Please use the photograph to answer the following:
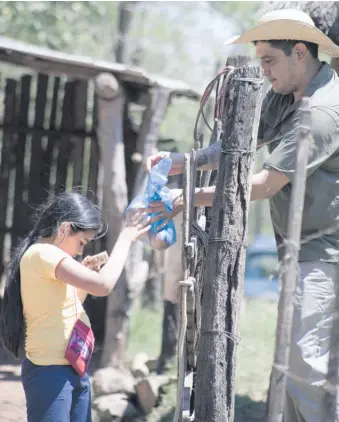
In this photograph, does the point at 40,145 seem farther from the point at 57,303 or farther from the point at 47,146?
the point at 57,303

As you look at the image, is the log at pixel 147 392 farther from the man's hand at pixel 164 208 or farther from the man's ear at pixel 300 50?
the man's ear at pixel 300 50

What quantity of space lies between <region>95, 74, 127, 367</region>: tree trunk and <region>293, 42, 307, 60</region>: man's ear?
370 centimetres

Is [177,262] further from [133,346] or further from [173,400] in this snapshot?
[133,346]

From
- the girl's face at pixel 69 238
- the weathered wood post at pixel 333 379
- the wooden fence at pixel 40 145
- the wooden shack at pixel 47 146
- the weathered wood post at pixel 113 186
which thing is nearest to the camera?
the weathered wood post at pixel 333 379

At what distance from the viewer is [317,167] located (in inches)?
150

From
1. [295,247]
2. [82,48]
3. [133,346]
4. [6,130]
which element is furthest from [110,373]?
[82,48]

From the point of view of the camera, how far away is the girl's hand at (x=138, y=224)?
3756 mm

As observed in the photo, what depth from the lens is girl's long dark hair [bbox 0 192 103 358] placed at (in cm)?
387

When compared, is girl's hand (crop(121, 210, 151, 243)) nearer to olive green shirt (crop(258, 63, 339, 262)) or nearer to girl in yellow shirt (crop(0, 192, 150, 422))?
girl in yellow shirt (crop(0, 192, 150, 422))

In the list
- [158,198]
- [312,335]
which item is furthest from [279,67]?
[312,335]

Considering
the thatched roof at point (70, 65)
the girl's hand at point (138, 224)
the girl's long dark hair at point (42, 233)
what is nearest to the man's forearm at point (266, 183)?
the girl's hand at point (138, 224)

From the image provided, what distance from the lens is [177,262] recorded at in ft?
22.4

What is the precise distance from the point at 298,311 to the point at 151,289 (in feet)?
25.1

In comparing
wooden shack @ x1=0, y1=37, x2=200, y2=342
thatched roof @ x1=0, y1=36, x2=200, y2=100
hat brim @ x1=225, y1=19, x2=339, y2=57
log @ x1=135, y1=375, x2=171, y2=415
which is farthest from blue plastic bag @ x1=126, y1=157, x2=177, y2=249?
wooden shack @ x1=0, y1=37, x2=200, y2=342
